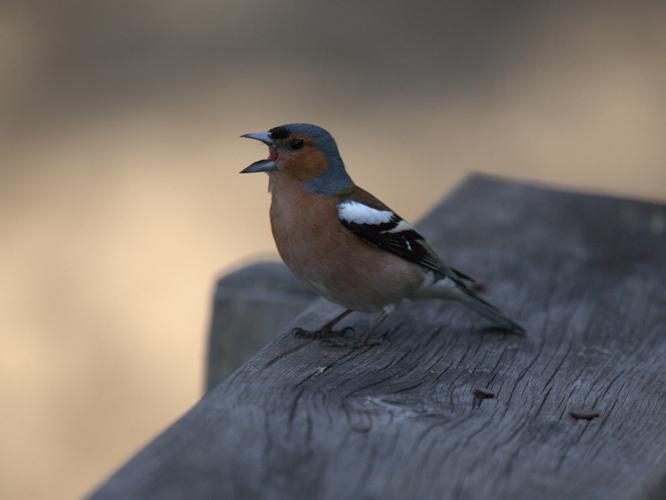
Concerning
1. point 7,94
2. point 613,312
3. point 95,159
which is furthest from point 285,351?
point 7,94

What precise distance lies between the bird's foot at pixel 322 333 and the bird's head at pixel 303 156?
1.66 feet

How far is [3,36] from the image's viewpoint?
34.0 ft

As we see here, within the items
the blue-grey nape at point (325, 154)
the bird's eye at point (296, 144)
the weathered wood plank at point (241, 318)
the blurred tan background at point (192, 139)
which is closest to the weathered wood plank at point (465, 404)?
the weathered wood plank at point (241, 318)

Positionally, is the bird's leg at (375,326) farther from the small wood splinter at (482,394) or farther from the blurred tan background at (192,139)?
the blurred tan background at (192,139)

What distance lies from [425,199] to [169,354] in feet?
7.63

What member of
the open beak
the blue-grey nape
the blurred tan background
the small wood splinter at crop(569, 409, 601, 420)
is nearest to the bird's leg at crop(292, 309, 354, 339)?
the blue-grey nape

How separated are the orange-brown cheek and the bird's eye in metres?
0.03

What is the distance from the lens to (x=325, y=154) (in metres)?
3.90

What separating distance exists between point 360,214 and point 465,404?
130cm

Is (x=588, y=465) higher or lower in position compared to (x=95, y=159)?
higher

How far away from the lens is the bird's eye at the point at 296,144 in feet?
12.8

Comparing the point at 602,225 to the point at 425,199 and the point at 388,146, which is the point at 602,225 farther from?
the point at 388,146

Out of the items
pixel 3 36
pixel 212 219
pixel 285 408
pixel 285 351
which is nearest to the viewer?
pixel 285 408

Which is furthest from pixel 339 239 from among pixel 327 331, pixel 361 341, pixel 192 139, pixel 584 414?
pixel 192 139
